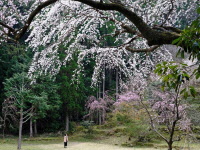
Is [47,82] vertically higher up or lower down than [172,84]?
higher up

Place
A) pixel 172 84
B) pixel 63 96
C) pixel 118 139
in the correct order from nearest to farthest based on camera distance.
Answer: pixel 172 84, pixel 118 139, pixel 63 96

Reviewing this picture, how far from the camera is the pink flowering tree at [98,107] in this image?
15366 mm

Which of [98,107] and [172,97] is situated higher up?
[172,97]

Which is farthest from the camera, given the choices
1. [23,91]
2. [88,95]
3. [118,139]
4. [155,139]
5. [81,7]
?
[88,95]

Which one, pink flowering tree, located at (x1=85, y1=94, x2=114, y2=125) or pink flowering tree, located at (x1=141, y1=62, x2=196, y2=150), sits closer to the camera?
pink flowering tree, located at (x1=141, y1=62, x2=196, y2=150)

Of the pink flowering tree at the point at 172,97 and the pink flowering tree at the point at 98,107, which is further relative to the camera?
the pink flowering tree at the point at 98,107

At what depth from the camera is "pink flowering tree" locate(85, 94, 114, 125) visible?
1537cm

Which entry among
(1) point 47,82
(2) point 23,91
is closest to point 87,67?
(1) point 47,82

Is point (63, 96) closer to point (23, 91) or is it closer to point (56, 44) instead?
point (23, 91)

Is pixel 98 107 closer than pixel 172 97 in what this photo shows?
No

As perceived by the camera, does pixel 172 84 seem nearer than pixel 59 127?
Yes

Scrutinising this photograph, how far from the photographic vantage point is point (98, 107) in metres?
15.3

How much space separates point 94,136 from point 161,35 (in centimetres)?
1293

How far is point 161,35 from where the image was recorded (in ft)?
6.05
